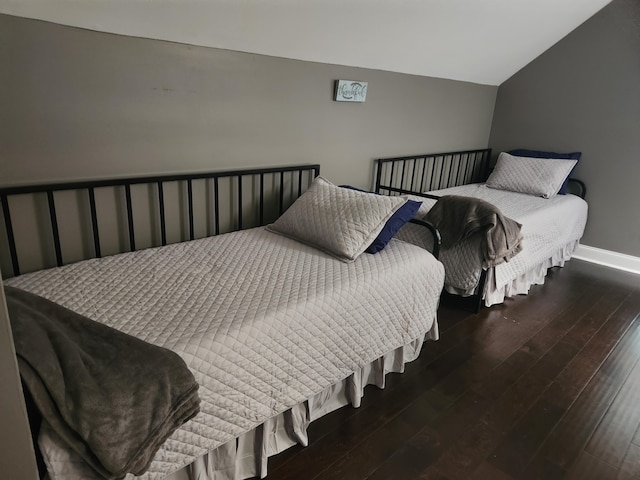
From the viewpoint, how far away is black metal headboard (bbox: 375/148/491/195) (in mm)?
3297

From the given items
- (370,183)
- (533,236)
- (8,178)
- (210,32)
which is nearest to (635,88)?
(533,236)

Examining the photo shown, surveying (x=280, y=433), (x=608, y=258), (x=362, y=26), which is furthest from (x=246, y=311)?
(x=608, y=258)

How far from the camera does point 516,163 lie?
3.86 m

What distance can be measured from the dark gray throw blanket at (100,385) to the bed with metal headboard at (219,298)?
0.02m

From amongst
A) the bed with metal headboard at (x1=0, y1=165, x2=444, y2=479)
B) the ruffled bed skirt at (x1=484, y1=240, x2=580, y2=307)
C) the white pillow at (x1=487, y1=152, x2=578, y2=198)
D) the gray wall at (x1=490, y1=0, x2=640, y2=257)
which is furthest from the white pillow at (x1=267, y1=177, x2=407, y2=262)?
the gray wall at (x1=490, y1=0, x2=640, y2=257)

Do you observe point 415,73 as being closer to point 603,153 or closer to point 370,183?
point 370,183

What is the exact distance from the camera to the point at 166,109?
2.00 meters

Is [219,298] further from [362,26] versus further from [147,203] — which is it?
[362,26]

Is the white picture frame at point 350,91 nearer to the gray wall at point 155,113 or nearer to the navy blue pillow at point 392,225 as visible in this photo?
the gray wall at point 155,113

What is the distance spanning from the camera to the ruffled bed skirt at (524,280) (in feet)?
9.17

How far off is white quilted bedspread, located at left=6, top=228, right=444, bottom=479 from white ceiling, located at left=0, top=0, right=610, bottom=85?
0.95m

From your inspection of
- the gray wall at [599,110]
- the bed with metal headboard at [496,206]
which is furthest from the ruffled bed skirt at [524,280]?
the gray wall at [599,110]

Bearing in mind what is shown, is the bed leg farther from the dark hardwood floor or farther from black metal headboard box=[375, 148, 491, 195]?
black metal headboard box=[375, 148, 491, 195]

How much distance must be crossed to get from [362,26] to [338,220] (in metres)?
1.12
